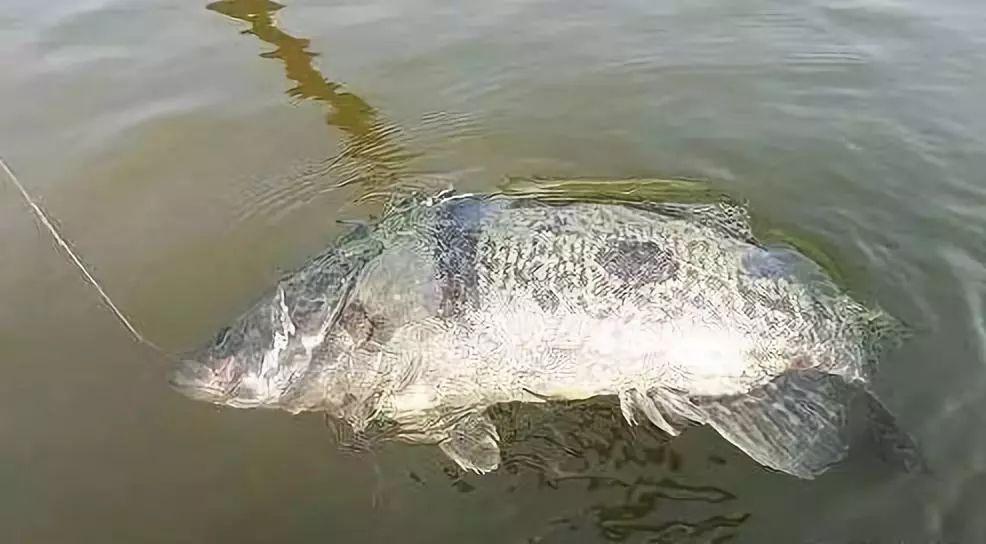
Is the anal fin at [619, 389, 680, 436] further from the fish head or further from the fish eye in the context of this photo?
the fish eye

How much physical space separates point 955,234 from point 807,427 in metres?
1.43

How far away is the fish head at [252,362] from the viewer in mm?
3498

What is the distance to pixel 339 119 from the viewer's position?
5555mm

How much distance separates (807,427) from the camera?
11.3ft

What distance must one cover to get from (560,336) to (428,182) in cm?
181

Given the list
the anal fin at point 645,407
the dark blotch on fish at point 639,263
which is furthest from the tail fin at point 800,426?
the dark blotch on fish at point 639,263

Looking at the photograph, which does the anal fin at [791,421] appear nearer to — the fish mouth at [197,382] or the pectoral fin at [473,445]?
the pectoral fin at [473,445]

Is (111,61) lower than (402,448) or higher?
higher

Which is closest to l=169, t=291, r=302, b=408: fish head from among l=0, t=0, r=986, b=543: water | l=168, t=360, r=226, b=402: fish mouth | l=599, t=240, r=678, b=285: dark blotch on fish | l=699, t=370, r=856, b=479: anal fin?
l=168, t=360, r=226, b=402: fish mouth

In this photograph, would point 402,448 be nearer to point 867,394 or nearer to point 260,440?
point 260,440

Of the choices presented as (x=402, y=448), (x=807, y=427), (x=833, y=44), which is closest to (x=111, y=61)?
(x=402, y=448)

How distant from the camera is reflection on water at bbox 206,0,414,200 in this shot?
516 centimetres

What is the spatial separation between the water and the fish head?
0.29 metres

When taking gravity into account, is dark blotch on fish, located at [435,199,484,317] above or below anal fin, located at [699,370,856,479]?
above
